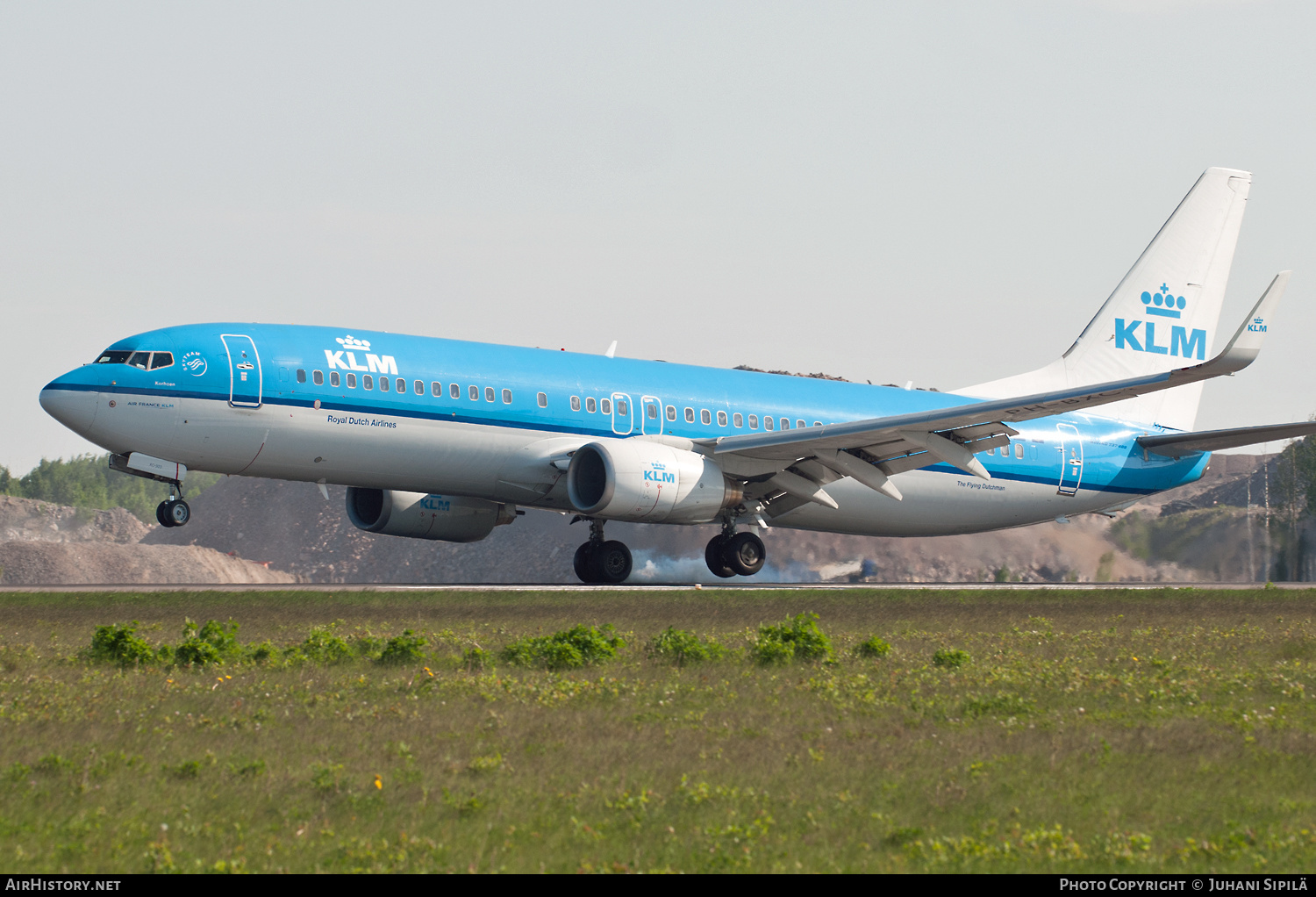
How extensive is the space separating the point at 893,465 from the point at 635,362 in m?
6.47

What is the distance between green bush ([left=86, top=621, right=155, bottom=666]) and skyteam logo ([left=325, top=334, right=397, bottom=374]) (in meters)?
11.0

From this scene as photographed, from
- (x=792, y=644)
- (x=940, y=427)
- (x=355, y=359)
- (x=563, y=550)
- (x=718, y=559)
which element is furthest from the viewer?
(x=563, y=550)

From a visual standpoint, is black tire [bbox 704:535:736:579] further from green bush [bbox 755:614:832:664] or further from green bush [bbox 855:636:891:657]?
green bush [bbox 855:636:891:657]

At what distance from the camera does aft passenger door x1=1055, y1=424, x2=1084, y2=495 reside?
32.9 m

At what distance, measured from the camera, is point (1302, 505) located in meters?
36.7

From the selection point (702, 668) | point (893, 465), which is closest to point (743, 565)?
point (893, 465)

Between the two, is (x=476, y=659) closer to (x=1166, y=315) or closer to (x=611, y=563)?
(x=611, y=563)

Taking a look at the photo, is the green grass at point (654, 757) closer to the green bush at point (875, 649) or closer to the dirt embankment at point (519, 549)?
the green bush at point (875, 649)

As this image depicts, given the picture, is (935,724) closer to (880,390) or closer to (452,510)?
(452,510)

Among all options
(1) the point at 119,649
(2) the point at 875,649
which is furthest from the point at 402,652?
(2) the point at 875,649

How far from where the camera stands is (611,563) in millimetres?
29016

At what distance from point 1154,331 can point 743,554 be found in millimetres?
15055

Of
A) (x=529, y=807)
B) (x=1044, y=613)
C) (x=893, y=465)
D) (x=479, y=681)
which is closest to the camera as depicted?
(x=529, y=807)

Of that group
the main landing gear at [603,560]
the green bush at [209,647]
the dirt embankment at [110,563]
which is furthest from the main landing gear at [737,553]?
the dirt embankment at [110,563]
